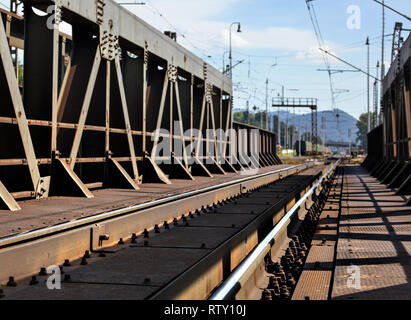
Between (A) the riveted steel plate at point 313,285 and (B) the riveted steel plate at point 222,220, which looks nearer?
(A) the riveted steel plate at point 313,285

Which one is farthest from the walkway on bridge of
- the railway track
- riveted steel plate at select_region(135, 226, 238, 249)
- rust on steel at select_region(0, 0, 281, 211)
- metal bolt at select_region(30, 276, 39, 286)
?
rust on steel at select_region(0, 0, 281, 211)

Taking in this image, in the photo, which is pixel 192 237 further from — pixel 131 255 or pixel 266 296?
pixel 266 296

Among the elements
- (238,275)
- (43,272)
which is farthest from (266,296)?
(43,272)

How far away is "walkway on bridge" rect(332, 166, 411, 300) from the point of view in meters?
5.18

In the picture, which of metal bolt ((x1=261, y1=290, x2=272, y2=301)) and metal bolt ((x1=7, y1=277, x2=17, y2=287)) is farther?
metal bolt ((x1=261, y1=290, x2=272, y2=301))

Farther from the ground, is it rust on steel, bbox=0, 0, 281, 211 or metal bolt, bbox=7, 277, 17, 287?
rust on steel, bbox=0, 0, 281, 211

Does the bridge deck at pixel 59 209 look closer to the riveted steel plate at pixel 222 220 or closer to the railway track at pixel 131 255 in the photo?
the railway track at pixel 131 255

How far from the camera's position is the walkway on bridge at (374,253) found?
518cm

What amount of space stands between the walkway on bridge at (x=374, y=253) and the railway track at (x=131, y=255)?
1.25 meters

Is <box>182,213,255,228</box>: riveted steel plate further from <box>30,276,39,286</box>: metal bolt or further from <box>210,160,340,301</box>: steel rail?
<box>30,276,39,286</box>: metal bolt

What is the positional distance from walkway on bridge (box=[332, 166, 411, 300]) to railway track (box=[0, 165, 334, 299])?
49.1 inches

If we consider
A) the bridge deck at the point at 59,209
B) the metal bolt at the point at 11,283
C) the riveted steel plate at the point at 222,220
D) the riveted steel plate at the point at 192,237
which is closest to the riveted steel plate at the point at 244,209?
the riveted steel plate at the point at 222,220

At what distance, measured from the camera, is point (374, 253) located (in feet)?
23.2

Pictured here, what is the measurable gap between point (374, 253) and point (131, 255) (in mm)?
3095
